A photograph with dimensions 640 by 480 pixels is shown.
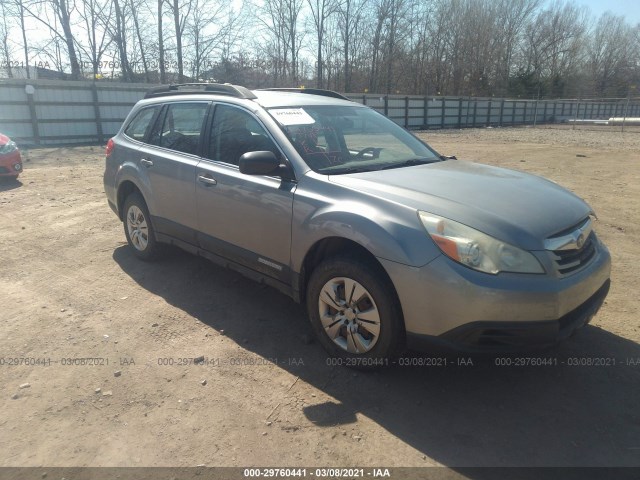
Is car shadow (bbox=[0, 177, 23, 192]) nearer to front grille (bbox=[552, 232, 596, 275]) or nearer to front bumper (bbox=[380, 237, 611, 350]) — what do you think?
front bumper (bbox=[380, 237, 611, 350])

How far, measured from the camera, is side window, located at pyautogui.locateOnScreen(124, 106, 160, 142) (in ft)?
16.8

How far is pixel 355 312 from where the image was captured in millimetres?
3094

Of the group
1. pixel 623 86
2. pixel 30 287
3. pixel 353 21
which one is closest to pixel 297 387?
pixel 30 287

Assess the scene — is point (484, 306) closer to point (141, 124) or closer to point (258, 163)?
point (258, 163)

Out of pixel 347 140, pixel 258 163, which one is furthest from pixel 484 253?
pixel 347 140

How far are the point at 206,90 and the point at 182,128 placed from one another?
425 millimetres

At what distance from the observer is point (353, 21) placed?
151 feet

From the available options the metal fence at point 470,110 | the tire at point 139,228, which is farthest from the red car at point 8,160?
the metal fence at point 470,110

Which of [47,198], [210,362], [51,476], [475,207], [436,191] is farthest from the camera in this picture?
[47,198]

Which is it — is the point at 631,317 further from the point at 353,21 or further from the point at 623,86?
the point at 623,86

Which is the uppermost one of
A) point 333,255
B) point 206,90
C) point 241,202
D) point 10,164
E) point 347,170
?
point 206,90

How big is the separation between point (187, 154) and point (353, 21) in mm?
46390

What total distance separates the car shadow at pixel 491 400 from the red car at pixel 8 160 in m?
7.74

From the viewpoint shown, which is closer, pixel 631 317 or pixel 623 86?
pixel 631 317
